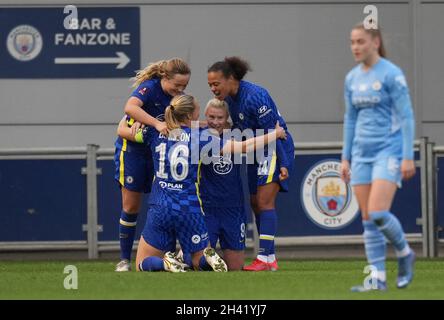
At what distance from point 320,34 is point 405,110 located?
8588 mm

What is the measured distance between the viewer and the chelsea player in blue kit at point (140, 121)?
435 inches

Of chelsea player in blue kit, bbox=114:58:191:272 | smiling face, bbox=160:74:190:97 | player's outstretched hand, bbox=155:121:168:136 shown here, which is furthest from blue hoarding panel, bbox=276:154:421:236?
player's outstretched hand, bbox=155:121:168:136

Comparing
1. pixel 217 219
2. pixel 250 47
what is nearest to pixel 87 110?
pixel 250 47

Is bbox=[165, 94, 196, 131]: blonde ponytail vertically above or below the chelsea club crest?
above

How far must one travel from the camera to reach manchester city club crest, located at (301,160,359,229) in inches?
576

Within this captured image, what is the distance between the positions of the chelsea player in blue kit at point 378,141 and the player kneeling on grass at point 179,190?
1985 millimetres

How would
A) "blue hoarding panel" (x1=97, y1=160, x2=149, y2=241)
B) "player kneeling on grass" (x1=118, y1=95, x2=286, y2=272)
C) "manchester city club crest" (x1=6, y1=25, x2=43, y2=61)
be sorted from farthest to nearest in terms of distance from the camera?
"manchester city club crest" (x1=6, y1=25, x2=43, y2=61) < "blue hoarding panel" (x1=97, y1=160, x2=149, y2=241) < "player kneeling on grass" (x1=118, y1=95, x2=286, y2=272)

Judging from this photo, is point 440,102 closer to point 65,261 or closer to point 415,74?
point 415,74

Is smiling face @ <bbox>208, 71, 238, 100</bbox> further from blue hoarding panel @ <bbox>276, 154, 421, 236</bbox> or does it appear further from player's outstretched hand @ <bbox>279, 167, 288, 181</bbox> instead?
blue hoarding panel @ <bbox>276, 154, 421, 236</bbox>

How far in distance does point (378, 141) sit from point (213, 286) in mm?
1540

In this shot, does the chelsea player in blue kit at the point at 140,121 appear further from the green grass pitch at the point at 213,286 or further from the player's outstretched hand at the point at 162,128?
the green grass pitch at the point at 213,286

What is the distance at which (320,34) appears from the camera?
16828 millimetres

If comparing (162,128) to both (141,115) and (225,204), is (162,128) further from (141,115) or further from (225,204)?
(225,204)
